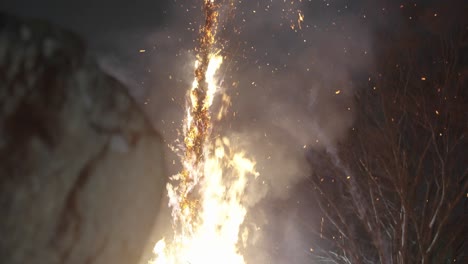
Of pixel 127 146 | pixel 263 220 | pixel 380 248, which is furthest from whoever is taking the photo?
pixel 263 220

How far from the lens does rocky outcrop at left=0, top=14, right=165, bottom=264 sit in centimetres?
141

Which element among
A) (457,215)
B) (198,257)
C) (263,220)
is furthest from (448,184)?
(263,220)

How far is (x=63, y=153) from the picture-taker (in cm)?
147

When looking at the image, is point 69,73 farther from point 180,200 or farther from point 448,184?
point 180,200

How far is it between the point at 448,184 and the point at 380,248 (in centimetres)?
230

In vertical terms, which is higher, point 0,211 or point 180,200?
point 180,200

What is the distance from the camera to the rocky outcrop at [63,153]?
1.41 m

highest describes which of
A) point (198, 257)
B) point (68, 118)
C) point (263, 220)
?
point (263, 220)

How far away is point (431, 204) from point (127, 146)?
31.5 feet

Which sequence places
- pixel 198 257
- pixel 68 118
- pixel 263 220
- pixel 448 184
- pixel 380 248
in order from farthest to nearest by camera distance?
1. pixel 263 220
2. pixel 198 257
3. pixel 380 248
4. pixel 448 184
5. pixel 68 118

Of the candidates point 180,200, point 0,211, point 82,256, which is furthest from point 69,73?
point 180,200

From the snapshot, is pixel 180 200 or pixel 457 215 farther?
pixel 180 200

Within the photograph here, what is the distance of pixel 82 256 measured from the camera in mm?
1538

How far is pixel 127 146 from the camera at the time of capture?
62.9 inches
